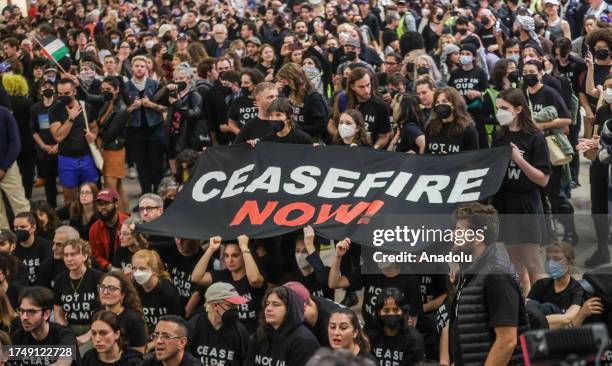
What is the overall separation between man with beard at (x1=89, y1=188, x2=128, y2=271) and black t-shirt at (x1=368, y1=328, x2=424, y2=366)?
310 centimetres

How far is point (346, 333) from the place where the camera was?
7422 millimetres

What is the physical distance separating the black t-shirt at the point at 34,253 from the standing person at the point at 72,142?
227 cm

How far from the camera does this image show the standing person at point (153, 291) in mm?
9062

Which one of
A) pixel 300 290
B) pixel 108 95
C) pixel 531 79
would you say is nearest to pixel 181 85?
pixel 108 95

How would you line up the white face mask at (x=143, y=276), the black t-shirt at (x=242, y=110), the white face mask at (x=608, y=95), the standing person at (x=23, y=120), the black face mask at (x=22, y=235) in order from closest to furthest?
the white face mask at (x=143, y=276) < the white face mask at (x=608, y=95) < the black face mask at (x=22, y=235) < the black t-shirt at (x=242, y=110) < the standing person at (x=23, y=120)

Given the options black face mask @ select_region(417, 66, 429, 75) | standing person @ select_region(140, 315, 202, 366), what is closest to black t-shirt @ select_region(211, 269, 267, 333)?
standing person @ select_region(140, 315, 202, 366)

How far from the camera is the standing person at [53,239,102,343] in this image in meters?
9.27

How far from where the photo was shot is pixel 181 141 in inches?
495

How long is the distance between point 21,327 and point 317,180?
2.47 m

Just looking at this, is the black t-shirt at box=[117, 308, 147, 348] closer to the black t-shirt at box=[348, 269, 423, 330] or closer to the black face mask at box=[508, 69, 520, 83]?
the black t-shirt at box=[348, 269, 423, 330]

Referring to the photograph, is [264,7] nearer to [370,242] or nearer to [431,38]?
[431,38]

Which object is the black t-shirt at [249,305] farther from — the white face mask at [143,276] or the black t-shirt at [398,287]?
the black t-shirt at [398,287]

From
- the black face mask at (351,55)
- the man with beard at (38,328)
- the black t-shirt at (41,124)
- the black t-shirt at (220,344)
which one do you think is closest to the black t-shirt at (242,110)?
the black t-shirt at (41,124)

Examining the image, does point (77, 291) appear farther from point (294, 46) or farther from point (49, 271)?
point (294, 46)
